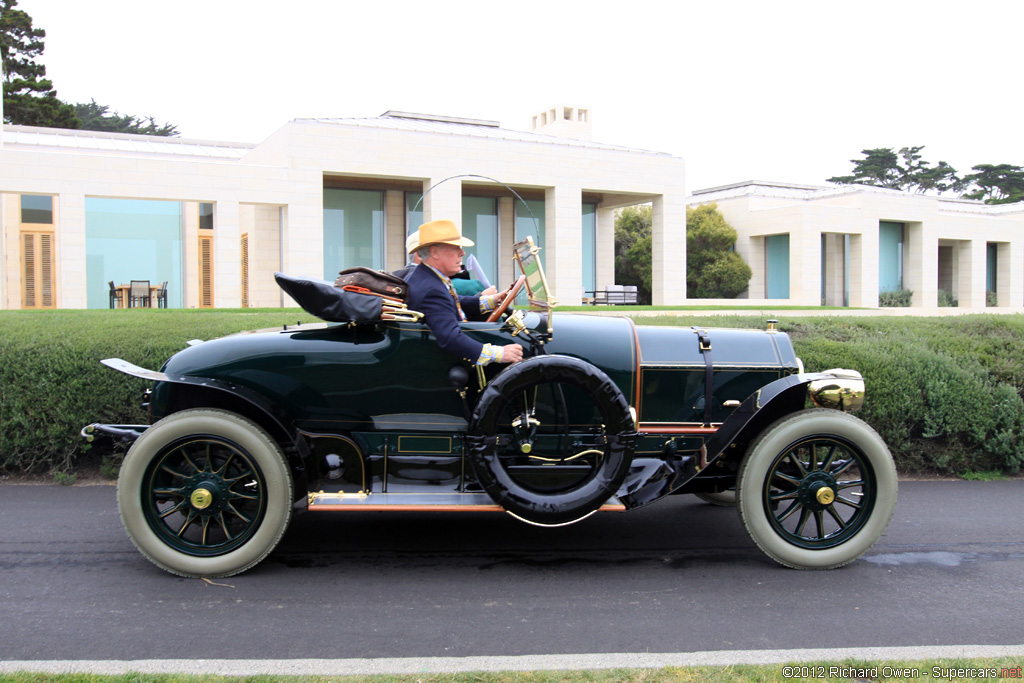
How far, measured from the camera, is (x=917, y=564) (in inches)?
161

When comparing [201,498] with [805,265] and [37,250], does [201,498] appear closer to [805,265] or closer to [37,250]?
[37,250]

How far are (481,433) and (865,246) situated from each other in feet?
108

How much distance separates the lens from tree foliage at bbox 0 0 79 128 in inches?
1307

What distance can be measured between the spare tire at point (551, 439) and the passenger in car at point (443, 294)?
175 millimetres

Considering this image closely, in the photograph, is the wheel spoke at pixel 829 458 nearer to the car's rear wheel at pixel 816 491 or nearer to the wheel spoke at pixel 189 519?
the car's rear wheel at pixel 816 491

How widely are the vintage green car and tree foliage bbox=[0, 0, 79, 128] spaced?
120ft

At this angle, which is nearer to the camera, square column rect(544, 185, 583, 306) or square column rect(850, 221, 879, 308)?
square column rect(544, 185, 583, 306)

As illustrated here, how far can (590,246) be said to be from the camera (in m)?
29.0

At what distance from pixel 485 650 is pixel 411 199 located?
77.8 ft

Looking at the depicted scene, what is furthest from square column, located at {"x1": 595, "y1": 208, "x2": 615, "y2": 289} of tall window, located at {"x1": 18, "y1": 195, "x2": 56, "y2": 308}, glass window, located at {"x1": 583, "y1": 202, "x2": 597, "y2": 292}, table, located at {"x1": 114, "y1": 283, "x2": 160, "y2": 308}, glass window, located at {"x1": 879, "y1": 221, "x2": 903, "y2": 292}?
tall window, located at {"x1": 18, "y1": 195, "x2": 56, "y2": 308}

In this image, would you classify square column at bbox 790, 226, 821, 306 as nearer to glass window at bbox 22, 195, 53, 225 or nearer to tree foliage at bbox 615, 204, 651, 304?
tree foliage at bbox 615, 204, 651, 304

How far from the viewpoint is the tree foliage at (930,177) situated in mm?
58625

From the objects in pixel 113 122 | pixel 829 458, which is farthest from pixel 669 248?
pixel 113 122

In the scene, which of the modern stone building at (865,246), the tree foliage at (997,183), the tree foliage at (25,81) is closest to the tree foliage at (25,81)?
the tree foliage at (25,81)
